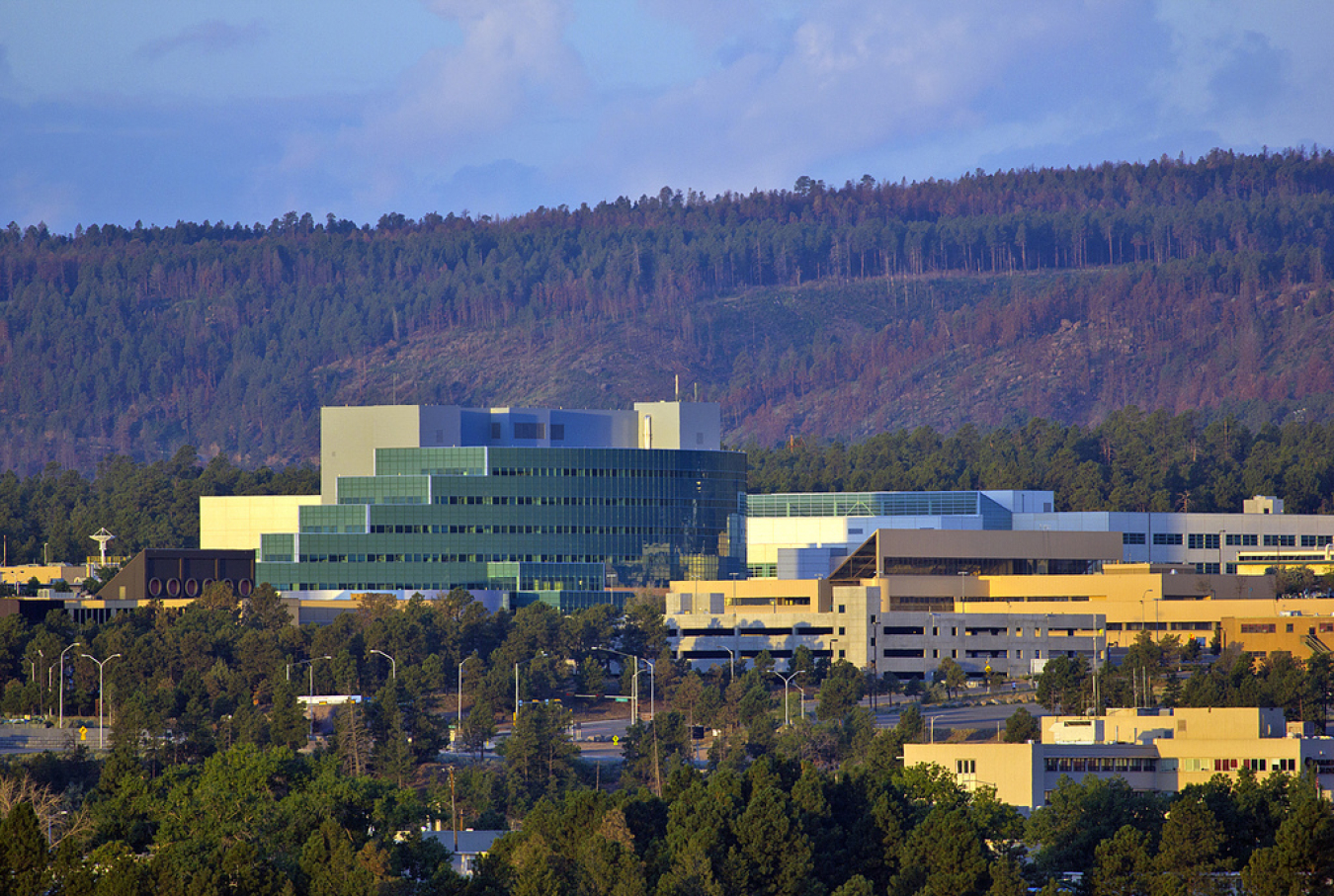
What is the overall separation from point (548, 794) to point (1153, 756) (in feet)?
119

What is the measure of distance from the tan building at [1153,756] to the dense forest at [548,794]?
481 centimetres

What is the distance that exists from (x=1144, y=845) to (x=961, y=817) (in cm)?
838

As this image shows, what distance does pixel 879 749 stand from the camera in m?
143

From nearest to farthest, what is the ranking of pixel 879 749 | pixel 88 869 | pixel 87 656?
pixel 88 869, pixel 879 749, pixel 87 656

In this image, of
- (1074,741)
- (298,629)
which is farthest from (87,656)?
(1074,741)

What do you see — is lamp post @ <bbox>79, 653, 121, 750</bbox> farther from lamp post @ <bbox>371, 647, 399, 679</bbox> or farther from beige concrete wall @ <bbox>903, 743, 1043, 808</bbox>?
beige concrete wall @ <bbox>903, 743, 1043, 808</bbox>

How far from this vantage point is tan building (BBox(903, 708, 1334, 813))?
134375mm

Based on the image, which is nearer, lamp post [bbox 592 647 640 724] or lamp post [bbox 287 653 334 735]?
lamp post [bbox 287 653 334 735]

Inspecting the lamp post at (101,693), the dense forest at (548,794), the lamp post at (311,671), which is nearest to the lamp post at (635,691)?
the dense forest at (548,794)

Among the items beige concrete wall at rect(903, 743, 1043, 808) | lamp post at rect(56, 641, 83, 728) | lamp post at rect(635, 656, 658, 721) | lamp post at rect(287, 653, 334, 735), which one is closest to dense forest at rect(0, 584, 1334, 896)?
lamp post at rect(56, 641, 83, 728)

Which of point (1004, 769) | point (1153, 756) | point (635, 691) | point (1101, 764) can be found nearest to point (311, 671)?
point (635, 691)

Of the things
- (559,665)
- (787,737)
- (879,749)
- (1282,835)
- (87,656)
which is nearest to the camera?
(1282,835)

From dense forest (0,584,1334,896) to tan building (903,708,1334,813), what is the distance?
4.81m

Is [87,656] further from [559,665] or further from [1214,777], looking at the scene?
[1214,777]
